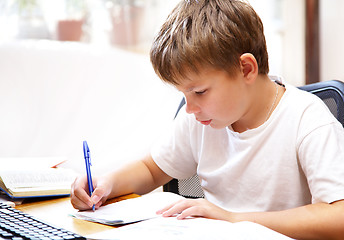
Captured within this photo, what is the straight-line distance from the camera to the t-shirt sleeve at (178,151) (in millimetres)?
1200

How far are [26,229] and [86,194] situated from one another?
20cm

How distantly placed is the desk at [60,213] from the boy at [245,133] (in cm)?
4

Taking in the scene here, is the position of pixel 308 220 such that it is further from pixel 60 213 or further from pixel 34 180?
pixel 34 180

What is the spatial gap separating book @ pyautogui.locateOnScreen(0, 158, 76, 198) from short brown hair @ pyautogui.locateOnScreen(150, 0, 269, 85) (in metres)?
0.33

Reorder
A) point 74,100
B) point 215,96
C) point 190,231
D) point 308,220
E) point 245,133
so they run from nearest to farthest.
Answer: point 190,231
point 308,220
point 215,96
point 245,133
point 74,100

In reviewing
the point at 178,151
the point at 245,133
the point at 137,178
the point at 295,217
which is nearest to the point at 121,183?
the point at 137,178

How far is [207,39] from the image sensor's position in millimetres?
925

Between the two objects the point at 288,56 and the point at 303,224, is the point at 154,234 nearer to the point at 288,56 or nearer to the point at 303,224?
the point at 303,224

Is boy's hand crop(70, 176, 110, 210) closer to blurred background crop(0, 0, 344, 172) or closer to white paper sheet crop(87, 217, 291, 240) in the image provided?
white paper sheet crop(87, 217, 291, 240)

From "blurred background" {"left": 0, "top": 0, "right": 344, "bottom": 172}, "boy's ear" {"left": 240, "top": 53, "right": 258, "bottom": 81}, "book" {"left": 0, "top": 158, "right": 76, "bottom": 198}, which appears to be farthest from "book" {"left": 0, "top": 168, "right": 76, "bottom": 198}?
"blurred background" {"left": 0, "top": 0, "right": 344, "bottom": 172}

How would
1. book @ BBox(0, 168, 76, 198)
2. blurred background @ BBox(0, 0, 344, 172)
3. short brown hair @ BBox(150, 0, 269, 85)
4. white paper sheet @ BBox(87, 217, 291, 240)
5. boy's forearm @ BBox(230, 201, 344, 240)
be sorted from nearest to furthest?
white paper sheet @ BBox(87, 217, 291, 240) → boy's forearm @ BBox(230, 201, 344, 240) → short brown hair @ BBox(150, 0, 269, 85) → book @ BBox(0, 168, 76, 198) → blurred background @ BBox(0, 0, 344, 172)

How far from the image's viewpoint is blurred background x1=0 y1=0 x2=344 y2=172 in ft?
7.46

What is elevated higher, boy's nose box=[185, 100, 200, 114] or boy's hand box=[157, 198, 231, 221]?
boy's nose box=[185, 100, 200, 114]

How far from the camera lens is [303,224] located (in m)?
0.83
